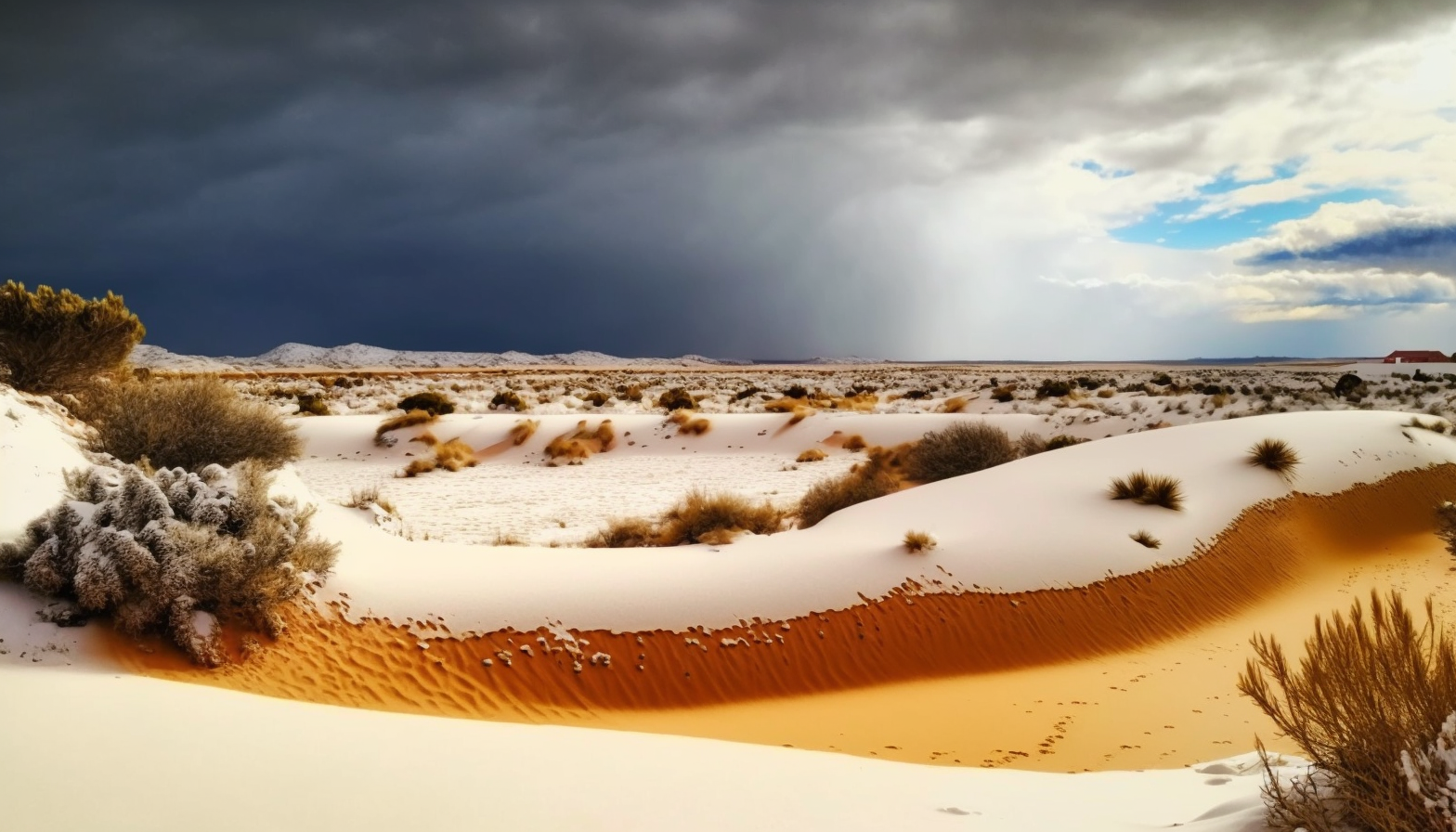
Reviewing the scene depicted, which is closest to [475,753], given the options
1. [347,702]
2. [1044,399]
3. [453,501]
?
[347,702]

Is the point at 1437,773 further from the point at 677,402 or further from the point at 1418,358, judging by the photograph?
the point at 1418,358

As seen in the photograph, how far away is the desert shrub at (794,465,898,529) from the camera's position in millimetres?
16031

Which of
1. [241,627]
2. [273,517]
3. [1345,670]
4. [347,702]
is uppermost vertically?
[1345,670]

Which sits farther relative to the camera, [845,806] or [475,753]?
[475,753]

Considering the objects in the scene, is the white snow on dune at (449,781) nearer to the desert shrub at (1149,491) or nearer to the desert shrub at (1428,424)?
the desert shrub at (1149,491)

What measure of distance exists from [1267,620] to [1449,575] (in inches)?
157

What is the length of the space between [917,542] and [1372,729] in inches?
312

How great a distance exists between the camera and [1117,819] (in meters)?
4.40

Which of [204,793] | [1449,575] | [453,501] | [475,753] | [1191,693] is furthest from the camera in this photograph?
[453,501]

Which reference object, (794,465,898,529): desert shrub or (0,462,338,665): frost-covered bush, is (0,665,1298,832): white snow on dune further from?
(794,465,898,529): desert shrub

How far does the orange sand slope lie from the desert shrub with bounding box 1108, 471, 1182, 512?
1.70 metres

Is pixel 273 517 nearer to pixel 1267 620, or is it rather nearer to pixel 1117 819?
pixel 1117 819

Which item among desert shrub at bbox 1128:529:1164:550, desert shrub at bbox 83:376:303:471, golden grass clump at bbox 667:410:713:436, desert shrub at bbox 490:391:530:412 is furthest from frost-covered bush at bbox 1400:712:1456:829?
desert shrub at bbox 490:391:530:412

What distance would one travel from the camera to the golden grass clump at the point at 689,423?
92.8 ft
